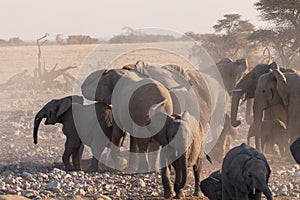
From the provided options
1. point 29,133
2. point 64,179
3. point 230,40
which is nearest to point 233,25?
point 230,40

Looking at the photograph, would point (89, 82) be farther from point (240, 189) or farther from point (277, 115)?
point (240, 189)

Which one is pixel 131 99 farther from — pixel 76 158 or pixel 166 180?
pixel 166 180

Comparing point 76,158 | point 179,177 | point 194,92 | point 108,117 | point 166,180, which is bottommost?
point 76,158

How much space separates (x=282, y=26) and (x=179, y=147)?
17.1 metres

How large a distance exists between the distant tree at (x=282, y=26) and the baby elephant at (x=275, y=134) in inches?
450

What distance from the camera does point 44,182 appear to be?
29.3ft

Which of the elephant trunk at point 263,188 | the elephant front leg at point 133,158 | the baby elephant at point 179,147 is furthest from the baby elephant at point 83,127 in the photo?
the elephant trunk at point 263,188

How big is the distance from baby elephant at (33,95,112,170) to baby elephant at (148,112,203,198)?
1859 millimetres

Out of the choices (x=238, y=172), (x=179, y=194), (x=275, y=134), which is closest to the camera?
(x=238, y=172)

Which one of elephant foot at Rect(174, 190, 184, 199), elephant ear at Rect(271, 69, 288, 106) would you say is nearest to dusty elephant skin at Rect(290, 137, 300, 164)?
elephant foot at Rect(174, 190, 184, 199)

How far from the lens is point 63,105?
34.7 feet

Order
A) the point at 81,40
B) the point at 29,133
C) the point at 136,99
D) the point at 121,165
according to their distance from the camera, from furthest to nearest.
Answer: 1. the point at 81,40
2. the point at 29,133
3. the point at 121,165
4. the point at 136,99

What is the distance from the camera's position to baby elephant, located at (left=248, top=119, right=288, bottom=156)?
1148 cm

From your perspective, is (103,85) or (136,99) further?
(103,85)
